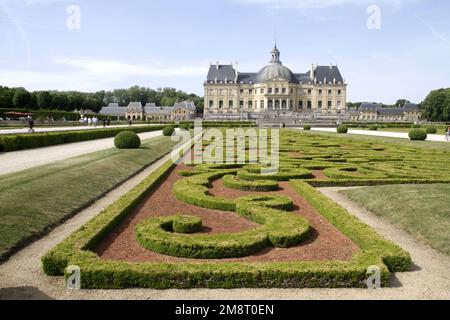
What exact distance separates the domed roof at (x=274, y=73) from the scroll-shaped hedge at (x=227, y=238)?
3236 inches

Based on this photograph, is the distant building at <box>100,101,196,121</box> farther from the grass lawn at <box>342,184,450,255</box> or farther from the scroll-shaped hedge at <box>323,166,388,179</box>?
the grass lawn at <box>342,184,450,255</box>

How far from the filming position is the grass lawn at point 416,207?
632 cm

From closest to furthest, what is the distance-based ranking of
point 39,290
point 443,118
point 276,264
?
point 39,290 < point 276,264 < point 443,118

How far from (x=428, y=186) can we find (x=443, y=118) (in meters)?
79.8

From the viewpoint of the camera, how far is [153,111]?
106812mm

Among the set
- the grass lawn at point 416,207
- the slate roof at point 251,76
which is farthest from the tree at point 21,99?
the grass lawn at point 416,207

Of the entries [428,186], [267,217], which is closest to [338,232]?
[267,217]

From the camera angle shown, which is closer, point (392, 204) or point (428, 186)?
point (392, 204)

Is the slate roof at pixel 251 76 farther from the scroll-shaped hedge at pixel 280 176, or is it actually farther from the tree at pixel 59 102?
the scroll-shaped hedge at pixel 280 176

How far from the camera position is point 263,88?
86.8 m

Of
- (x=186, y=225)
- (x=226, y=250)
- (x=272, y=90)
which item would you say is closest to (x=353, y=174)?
(x=186, y=225)

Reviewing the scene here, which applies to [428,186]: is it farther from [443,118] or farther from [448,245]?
[443,118]

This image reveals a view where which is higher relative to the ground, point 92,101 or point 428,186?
point 92,101
